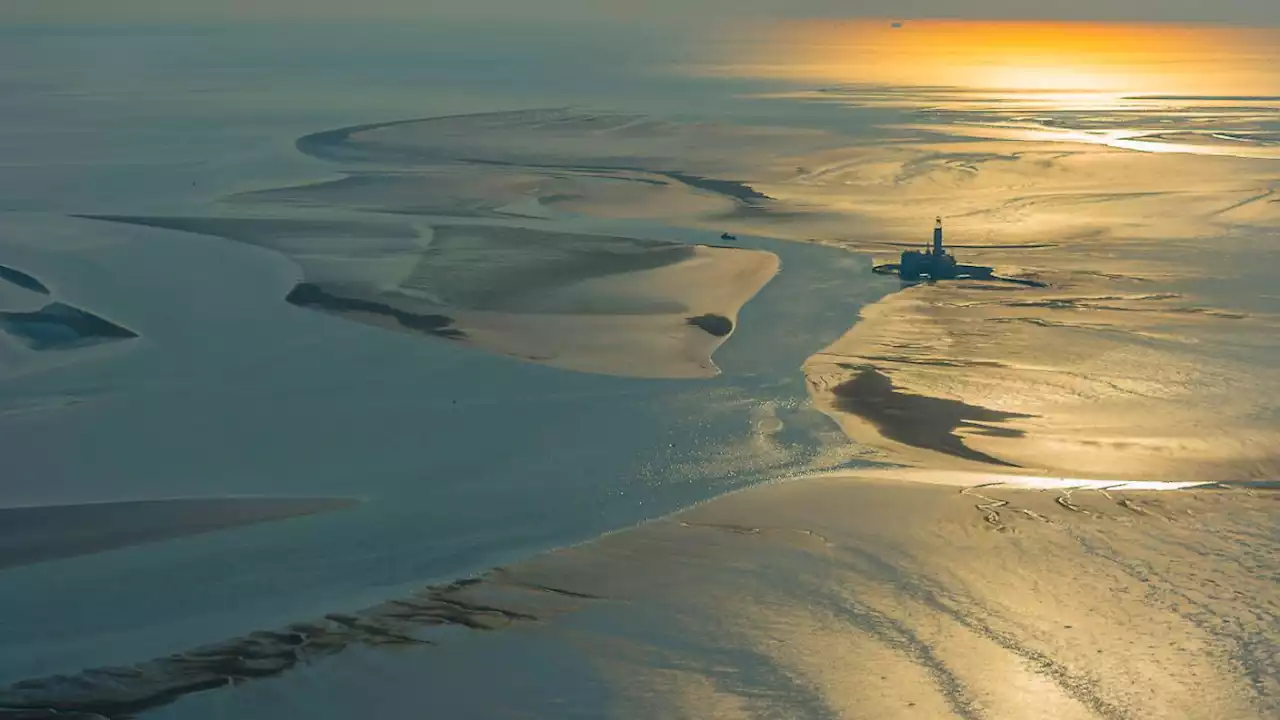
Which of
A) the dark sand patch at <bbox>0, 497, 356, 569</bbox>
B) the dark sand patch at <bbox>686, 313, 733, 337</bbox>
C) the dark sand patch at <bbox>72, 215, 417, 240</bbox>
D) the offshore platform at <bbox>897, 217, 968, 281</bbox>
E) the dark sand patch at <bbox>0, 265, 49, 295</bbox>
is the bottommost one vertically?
the dark sand patch at <bbox>0, 497, 356, 569</bbox>

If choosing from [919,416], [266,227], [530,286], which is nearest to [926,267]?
[530,286]

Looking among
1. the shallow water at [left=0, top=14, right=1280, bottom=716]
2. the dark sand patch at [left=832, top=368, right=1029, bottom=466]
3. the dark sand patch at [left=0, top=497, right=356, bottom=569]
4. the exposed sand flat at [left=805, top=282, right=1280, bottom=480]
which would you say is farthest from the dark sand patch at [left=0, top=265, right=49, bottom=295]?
the dark sand patch at [left=832, top=368, right=1029, bottom=466]

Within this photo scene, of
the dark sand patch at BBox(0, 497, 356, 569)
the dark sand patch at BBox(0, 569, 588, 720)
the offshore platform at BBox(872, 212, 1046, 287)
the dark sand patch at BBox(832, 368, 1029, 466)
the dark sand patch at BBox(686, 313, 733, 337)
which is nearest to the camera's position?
the dark sand patch at BBox(0, 569, 588, 720)

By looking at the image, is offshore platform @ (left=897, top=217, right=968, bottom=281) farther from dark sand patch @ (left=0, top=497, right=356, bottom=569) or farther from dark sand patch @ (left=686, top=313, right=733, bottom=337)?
dark sand patch @ (left=0, top=497, right=356, bottom=569)

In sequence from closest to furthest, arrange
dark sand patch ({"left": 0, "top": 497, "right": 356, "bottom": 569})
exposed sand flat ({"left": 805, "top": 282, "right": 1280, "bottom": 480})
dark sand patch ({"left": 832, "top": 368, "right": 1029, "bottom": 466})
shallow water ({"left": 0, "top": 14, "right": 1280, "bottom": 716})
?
shallow water ({"left": 0, "top": 14, "right": 1280, "bottom": 716}) → dark sand patch ({"left": 0, "top": 497, "right": 356, "bottom": 569}) → exposed sand flat ({"left": 805, "top": 282, "right": 1280, "bottom": 480}) → dark sand patch ({"left": 832, "top": 368, "right": 1029, "bottom": 466})

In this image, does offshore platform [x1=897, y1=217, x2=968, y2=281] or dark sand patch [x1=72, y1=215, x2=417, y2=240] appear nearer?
offshore platform [x1=897, y1=217, x2=968, y2=281]

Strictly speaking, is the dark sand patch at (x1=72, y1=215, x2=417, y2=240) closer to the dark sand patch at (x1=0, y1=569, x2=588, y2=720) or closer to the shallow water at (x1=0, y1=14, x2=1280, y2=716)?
the shallow water at (x1=0, y1=14, x2=1280, y2=716)

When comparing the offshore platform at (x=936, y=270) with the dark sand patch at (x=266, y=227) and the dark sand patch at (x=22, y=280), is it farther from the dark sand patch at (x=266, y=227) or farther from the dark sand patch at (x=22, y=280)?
the dark sand patch at (x=22, y=280)

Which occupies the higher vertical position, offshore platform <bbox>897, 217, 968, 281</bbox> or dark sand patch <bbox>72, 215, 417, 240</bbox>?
dark sand patch <bbox>72, 215, 417, 240</bbox>
